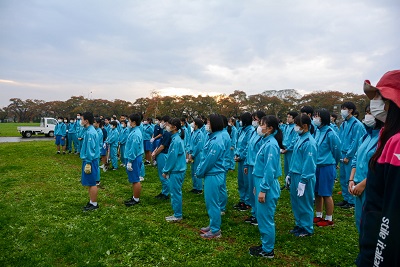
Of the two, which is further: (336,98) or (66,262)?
(336,98)

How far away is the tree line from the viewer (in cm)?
5394

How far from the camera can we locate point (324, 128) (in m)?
6.32

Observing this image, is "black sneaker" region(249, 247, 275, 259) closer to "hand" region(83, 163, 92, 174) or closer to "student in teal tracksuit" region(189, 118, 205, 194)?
"hand" region(83, 163, 92, 174)

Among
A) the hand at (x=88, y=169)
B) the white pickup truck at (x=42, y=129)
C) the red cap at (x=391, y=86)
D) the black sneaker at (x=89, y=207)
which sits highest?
the red cap at (x=391, y=86)

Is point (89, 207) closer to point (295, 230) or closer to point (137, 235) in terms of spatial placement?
point (137, 235)

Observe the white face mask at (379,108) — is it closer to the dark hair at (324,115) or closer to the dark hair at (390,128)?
the dark hair at (390,128)

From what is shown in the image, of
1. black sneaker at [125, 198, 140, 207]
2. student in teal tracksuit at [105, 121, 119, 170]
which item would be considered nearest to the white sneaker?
black sneaker at [125, 198, 140, 207]

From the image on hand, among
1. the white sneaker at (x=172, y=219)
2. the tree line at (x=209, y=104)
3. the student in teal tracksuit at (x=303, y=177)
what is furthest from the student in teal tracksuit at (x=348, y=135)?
the tree line at (x=209, y=104)

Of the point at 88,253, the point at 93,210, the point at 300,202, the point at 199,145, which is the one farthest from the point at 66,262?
the point at 199,145

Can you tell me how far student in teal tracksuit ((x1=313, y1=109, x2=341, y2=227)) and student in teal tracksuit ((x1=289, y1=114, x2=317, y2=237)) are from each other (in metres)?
0.77

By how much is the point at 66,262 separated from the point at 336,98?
183 feet

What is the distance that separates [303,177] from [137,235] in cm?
347

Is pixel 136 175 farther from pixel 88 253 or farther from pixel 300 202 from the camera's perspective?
pixel 300 202

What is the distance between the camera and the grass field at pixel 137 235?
14.8 feet
